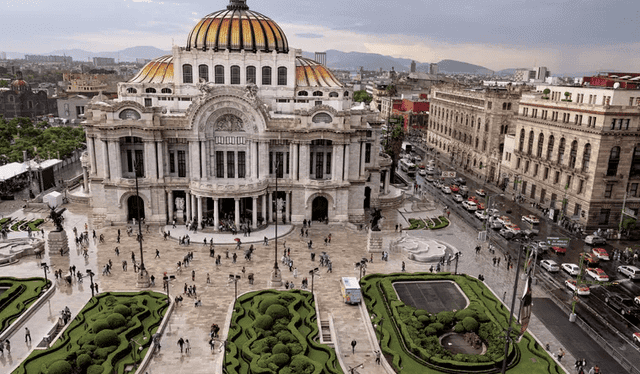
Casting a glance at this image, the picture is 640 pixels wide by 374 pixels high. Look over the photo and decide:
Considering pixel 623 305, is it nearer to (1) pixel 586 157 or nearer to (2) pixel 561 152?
(1) pixel 586 157

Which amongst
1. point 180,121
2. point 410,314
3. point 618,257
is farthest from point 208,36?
point 618,257

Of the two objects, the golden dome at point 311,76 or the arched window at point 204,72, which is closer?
the arched window at point 204,72

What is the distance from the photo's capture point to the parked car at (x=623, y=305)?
4625cm

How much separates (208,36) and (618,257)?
64.4 metres

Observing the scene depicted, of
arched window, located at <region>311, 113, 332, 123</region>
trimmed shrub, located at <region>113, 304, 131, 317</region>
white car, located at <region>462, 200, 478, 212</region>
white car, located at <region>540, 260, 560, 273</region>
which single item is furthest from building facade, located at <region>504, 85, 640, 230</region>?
trimmed shrub, located at <region>113, 304, 131, 317</region>

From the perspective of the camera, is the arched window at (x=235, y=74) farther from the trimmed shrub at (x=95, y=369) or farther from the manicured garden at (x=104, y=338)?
the trimmed shrub at (x=95, y=369)

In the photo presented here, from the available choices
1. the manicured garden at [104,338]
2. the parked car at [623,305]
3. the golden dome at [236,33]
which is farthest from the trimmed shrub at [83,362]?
the golden dome at [236,33]

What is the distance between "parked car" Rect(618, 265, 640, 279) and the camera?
54.9 meters

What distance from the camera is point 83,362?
110 ft

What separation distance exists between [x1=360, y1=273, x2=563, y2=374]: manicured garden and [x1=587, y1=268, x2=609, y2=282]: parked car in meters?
14.4

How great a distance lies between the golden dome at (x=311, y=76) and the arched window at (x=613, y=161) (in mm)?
41801

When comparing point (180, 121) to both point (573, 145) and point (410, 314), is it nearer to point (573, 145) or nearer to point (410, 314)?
point (410, 314)

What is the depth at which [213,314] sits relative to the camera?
1724 inches

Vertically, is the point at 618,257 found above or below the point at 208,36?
below
